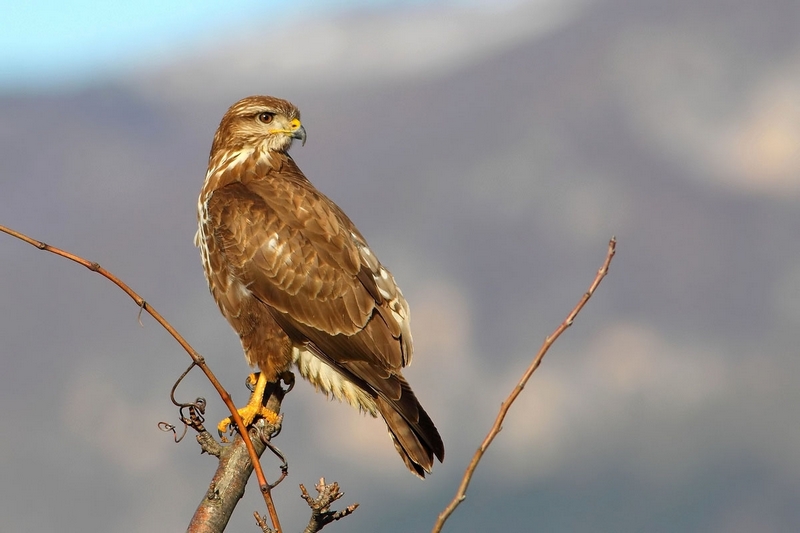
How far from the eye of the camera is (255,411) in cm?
641

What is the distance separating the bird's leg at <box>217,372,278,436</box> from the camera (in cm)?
633

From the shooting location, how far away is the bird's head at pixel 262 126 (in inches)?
297

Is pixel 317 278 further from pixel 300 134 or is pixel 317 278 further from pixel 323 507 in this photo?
pixel 323 507

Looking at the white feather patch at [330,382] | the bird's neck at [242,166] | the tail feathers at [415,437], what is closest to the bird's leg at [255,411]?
the white feather patch at [330,382]

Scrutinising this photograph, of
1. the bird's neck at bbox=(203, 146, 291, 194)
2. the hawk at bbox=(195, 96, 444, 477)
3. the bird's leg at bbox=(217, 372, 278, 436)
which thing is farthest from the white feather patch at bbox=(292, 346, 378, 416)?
the bird's neck at bbox=(203, 146, 291, 194)

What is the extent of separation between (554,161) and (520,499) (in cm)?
5641

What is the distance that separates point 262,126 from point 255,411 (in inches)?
87.7

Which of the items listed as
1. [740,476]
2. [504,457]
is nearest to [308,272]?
[504,457]

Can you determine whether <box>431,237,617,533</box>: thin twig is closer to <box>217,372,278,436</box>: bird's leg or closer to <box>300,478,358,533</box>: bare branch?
<box>300,478,358,533</box>: bare branch

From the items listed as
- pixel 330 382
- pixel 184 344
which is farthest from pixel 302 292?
pixel 184 344

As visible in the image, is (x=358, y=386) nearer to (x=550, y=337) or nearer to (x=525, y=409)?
(x=550, y=337)

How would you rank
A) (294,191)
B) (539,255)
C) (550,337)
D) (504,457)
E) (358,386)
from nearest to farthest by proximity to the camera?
(550,337) → (358,386) → (294,191) → (504,457) → (539,255)

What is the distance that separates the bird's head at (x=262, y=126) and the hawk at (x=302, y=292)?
461mm

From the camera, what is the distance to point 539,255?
6954 inches
